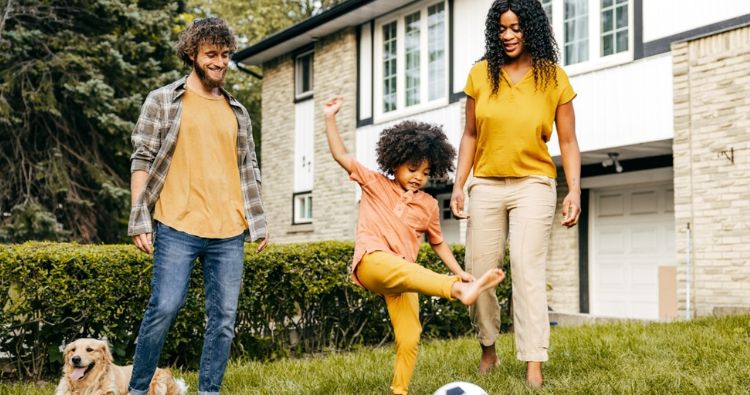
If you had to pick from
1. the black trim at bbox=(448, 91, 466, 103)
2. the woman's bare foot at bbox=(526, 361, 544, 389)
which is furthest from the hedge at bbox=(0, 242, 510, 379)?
the black trim at bbox=(448, 91, 466, 103)

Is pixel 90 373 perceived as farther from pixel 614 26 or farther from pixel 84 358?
pixel 614 26

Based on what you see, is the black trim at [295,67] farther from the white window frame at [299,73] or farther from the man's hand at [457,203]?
the man's hand at [457,203]

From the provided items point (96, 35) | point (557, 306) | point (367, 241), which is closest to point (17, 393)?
point (367, 241)

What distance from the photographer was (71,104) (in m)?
18.1

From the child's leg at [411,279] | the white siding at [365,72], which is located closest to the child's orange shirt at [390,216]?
the child's leg at [411,279]

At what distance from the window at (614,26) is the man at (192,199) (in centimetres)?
834

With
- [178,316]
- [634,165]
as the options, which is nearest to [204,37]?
[178,316]

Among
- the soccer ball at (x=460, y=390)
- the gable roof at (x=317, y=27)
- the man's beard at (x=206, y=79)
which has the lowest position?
the soccer ball at (x=460, y=390)

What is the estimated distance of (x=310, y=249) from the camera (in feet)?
27.0

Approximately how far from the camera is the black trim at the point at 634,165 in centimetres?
1222

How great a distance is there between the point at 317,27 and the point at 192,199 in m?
13.3

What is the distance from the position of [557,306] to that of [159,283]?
10669 millimetres

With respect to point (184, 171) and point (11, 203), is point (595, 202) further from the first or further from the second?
point (11, 203)

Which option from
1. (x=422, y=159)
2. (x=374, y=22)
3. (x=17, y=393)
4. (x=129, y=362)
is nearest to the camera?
(x=422, y=159)
